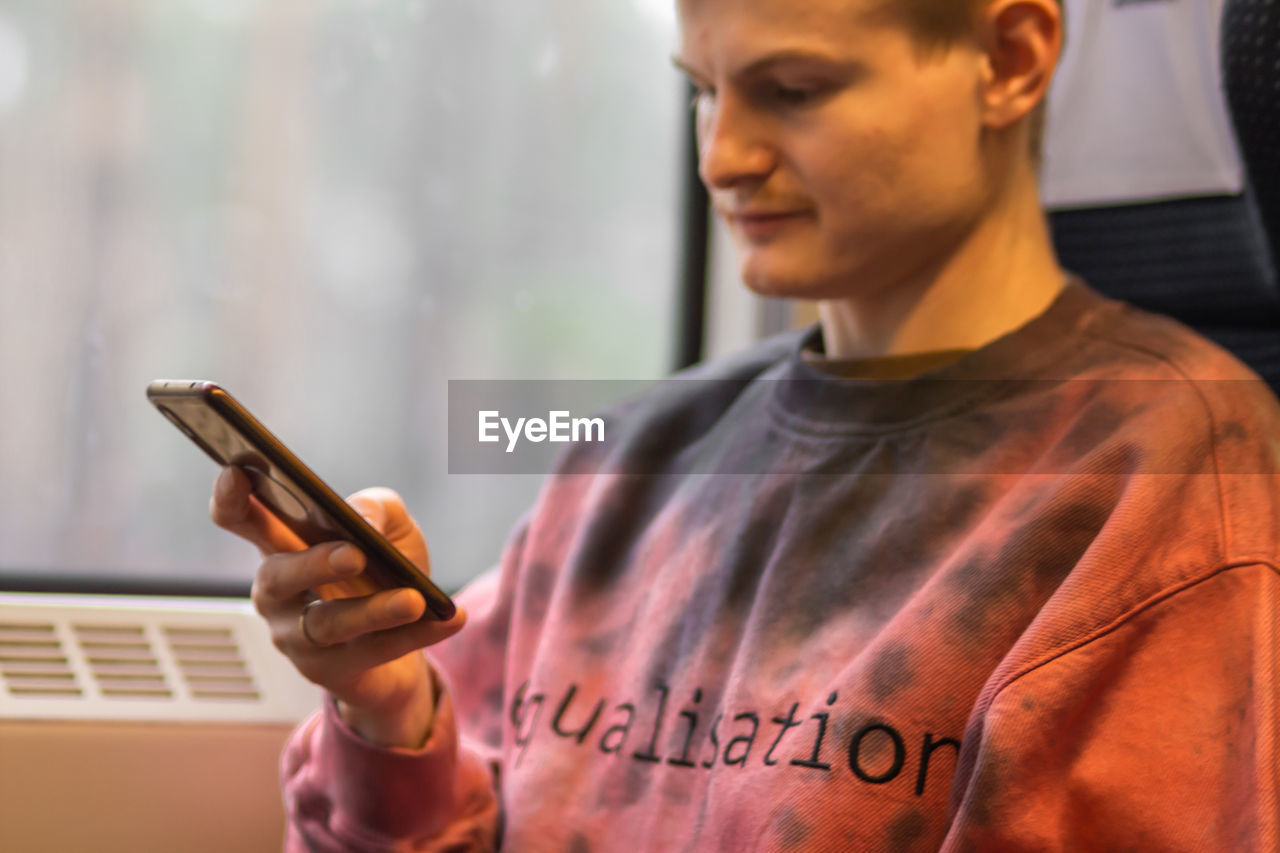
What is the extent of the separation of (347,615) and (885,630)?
348 mm

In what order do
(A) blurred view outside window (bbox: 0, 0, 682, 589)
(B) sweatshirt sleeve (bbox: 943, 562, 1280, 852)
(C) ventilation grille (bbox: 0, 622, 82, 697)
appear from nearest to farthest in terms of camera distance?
1. (B) sweatshirt sleeve (bbox: 943, 562, 1280, 852)
2. (C) ventilation grille (bbox: 0, 622, 82, 697)
3. (A) blurred view outside window (bbox: 0, 0, 682, 589)

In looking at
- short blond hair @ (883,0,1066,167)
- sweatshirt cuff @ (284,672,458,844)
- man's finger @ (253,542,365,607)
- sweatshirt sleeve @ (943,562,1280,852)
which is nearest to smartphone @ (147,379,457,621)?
man's finger @ (253,542,365,607)

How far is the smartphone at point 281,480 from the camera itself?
2.11 feet

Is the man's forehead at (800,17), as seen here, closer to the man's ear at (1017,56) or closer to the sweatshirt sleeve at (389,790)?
the man's ear at (1017,56)

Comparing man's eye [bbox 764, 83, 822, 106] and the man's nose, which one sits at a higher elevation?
man's eye [bbox 764, 83, 822, 106]

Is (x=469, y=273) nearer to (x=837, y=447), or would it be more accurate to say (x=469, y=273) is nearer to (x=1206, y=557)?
(x=837, y=447)

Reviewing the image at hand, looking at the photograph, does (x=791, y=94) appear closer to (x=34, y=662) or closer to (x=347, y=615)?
(x=347, y=615)

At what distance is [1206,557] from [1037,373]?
20cm

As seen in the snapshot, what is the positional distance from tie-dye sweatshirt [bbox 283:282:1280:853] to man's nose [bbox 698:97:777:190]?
0.19 m

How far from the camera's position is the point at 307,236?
1.35m

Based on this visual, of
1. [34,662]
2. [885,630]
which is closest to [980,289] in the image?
[885,630]

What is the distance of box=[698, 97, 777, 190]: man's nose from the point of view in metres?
0.83

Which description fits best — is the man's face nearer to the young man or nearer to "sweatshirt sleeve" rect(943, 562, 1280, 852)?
the young man

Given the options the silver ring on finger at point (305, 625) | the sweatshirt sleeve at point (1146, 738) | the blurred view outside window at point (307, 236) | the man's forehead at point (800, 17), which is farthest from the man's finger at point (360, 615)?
the blurred view outside window at point (307, 236)
